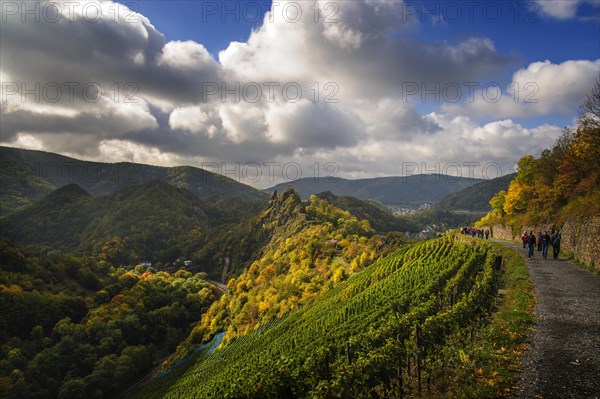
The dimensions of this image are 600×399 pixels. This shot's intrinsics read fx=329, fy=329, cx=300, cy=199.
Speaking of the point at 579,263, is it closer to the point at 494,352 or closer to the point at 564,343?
the point at 564,343

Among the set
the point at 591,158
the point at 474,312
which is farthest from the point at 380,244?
the point at 474,312

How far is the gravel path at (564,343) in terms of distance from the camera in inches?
328

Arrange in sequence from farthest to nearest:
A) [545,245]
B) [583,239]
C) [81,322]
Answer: [81,322] → [545,245] → [583,239]

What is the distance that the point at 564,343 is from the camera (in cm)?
1103

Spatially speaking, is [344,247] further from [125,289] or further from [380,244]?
[125,289]

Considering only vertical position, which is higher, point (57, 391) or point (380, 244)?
point (380, 244)

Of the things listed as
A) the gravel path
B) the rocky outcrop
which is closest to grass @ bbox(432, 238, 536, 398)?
the gravel path

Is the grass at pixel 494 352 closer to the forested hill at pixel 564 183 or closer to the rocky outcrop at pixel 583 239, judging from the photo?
the rocky outcrop at pixel 583 239

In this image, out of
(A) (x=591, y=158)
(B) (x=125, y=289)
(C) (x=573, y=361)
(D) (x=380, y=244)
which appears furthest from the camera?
(B) (x=125, y=289)

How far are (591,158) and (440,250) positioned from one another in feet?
62.8

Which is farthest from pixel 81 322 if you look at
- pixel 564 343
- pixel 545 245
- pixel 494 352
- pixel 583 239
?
pixel 564 343

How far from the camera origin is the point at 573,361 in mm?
9695

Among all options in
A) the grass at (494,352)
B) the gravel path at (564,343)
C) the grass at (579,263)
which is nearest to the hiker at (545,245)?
the grass at (579,263)

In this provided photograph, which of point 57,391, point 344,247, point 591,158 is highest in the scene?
point 591,158
